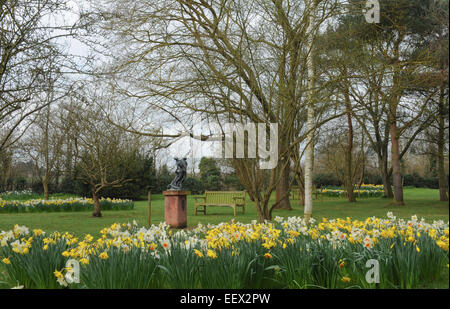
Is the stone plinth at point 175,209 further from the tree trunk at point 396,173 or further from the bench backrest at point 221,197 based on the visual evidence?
the tree trunk at point 396,173

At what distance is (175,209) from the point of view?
8.73 m

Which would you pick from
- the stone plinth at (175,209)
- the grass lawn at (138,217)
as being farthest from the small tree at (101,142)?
the stone plinth at (175,209)

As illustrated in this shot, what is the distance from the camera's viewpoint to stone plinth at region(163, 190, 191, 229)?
28.6 ft

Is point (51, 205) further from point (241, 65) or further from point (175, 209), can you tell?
point (241, 65)

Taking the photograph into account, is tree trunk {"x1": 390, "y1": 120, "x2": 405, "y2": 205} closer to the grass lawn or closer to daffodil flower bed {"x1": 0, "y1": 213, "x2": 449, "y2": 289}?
the grass lawn

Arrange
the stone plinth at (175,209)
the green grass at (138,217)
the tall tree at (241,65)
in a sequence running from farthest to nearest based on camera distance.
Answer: the green grass at (138,217) → the stone plinth at (175,209) → the tall tree at (241,65)

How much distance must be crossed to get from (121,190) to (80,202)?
266 inches

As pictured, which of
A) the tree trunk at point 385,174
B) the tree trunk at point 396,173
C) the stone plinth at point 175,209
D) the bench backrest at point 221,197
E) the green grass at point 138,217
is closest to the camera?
the stone plinth at point 175,209

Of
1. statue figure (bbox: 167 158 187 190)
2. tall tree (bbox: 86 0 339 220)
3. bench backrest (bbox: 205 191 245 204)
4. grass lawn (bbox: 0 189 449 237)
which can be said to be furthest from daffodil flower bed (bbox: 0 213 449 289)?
bench backrest (bbox: 205 191 245 204)

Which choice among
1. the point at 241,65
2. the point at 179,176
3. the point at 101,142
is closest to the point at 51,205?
the point at 101,142

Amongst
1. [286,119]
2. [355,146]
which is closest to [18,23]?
[286,119]

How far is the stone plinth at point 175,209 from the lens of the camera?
8703 millimetres

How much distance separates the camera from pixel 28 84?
6215mm
